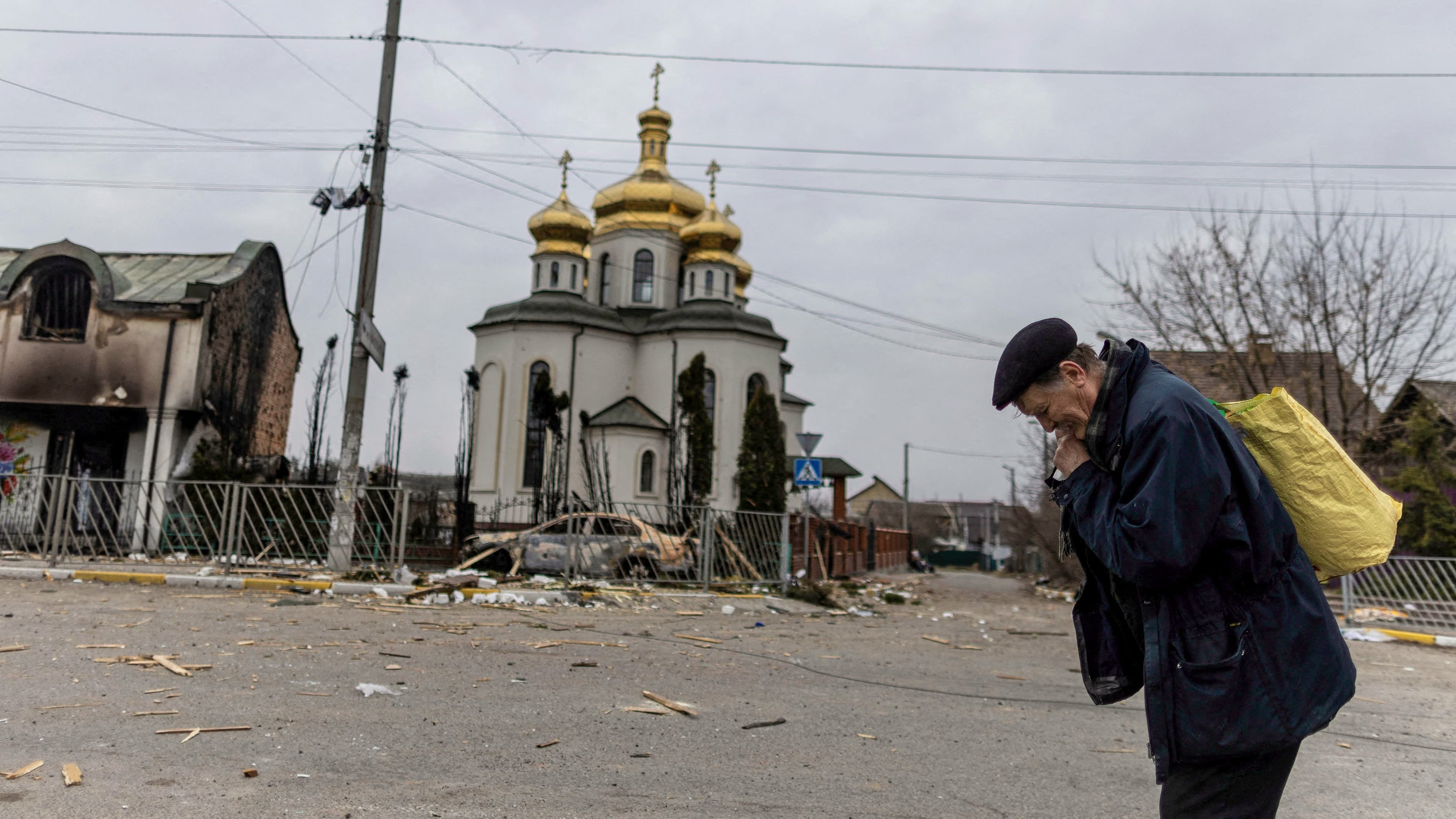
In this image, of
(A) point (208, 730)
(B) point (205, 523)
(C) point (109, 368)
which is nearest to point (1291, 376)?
(B) point (205, 523)

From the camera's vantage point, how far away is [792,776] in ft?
16.2

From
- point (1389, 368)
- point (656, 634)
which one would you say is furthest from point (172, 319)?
point (1389, 368)

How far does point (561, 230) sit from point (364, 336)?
25673 millimetres

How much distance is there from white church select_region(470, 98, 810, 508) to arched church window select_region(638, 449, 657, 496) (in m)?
0.04

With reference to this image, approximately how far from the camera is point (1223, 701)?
2311 millimetres

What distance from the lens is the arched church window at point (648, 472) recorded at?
36.0 metres

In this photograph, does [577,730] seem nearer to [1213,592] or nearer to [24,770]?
[24,770]

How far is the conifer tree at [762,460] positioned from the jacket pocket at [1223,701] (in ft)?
100

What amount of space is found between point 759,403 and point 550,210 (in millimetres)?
13401

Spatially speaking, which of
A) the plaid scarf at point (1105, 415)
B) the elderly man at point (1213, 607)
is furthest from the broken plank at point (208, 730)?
the elderly man at point (1213, 607)

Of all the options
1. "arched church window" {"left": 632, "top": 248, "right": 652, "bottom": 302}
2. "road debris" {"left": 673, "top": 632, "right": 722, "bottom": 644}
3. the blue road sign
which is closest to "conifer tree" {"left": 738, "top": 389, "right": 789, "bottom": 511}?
"arched church window" {"left": 632, "top": 248, "right": 652, "bottom": 302}

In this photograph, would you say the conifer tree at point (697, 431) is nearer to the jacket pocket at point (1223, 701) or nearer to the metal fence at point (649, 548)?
the metal fence at point (649, 548)

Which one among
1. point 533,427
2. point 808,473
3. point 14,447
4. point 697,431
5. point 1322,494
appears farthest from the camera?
point 533,427

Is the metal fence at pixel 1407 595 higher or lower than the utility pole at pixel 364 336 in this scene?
lower
